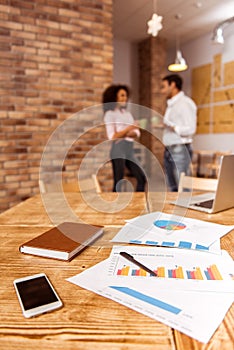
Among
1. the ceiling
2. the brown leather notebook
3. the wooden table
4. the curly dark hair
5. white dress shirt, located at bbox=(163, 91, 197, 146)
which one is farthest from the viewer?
the ceiling

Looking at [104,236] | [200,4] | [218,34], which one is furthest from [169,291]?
[200,4]

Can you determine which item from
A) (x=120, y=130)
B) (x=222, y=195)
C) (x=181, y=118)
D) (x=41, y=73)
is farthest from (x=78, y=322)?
(x=181, y=118)

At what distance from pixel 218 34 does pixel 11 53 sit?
2.13 meters

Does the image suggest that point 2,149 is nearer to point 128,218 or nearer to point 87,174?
point 87,174

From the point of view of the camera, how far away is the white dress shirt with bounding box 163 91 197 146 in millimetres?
3189

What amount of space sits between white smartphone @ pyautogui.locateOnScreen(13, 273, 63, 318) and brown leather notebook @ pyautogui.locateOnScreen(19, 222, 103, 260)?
0.12 meters

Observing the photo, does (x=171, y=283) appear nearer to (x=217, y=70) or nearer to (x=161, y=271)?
(x=161, y=271)

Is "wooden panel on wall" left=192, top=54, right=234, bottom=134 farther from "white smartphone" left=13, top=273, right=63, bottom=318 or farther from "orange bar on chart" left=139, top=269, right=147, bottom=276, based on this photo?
"white smartphone" left=13, top=273, right=63, bottom=318

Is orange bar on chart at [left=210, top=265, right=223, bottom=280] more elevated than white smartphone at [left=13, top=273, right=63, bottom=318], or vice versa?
white smartphone at [left=13, top=273, right=63, bottom=318]

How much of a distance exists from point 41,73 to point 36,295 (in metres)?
2.77

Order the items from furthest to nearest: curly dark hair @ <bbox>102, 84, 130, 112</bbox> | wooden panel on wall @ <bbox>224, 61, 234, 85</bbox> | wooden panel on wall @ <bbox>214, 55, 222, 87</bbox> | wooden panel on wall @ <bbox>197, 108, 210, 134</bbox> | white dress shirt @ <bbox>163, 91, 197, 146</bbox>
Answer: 1. wooden panel on wall @ <bbox>197, 108, 210, 134</bbox>
2. wooden panel on wall @ <bbox>214, 55, 222, 87</bbox>
3. wooden panel on wall @ <bbox>224, 61, 234, 85</bbox>
4. white dress shirt @ <bbox>163, 91, 197, 146</bbox>
5. curly dark hair @ <bbox>102, 84, 130, 112</bbox>

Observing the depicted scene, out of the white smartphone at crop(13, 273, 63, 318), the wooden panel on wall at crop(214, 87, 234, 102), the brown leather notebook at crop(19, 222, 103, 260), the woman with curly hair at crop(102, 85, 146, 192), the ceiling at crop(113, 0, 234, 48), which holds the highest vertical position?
the ceiling at crop(113, 0, 234, 48)

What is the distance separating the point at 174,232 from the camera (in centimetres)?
94

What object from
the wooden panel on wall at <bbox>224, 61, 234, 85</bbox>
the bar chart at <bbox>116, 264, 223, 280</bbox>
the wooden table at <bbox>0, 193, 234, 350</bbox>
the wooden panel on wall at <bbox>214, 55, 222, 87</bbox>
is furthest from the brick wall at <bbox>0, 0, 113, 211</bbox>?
the wooden panel on wall at <bbox>214, 55, 222, 87</bbox>
